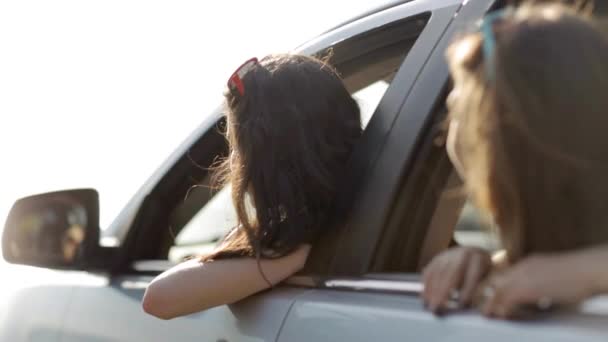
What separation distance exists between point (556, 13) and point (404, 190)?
0.72m

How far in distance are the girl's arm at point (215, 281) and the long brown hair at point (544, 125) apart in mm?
893

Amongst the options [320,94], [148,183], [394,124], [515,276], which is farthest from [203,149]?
[515,276]

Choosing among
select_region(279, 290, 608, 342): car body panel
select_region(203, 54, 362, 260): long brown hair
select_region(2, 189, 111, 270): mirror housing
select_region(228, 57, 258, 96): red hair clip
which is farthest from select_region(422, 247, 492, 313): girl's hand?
select_region(2, 189, 111, 270): mirror housing

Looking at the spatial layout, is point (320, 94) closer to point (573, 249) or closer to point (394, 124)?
point (394, 124)

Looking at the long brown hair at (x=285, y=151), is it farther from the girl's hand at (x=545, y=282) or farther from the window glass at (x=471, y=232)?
the girl's hand at (x=545, y=282)

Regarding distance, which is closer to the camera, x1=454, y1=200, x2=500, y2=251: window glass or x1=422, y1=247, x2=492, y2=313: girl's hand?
x1=422, y1=247, x2=492, y2=313: girl's hand

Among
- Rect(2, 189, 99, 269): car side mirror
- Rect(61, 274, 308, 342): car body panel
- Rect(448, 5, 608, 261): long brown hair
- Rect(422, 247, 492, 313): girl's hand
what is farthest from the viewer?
Rect(2, 189, 99, 269): car side mirror

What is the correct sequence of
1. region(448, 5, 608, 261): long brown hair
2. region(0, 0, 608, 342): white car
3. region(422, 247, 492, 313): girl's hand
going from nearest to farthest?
region(448, 5, 608, 261): long brown hair
region(422, 247, 492, 313): girl's hand
region(0, 0, 608, 342): white car

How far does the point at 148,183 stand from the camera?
323cm

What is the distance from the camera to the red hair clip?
2625 millimetres

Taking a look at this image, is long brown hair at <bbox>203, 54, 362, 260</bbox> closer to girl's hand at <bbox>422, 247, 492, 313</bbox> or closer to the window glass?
the window glass

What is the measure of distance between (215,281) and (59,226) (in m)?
0.89

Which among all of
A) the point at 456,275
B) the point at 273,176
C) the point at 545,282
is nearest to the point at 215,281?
the point at 273,176

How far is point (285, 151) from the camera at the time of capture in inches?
102
